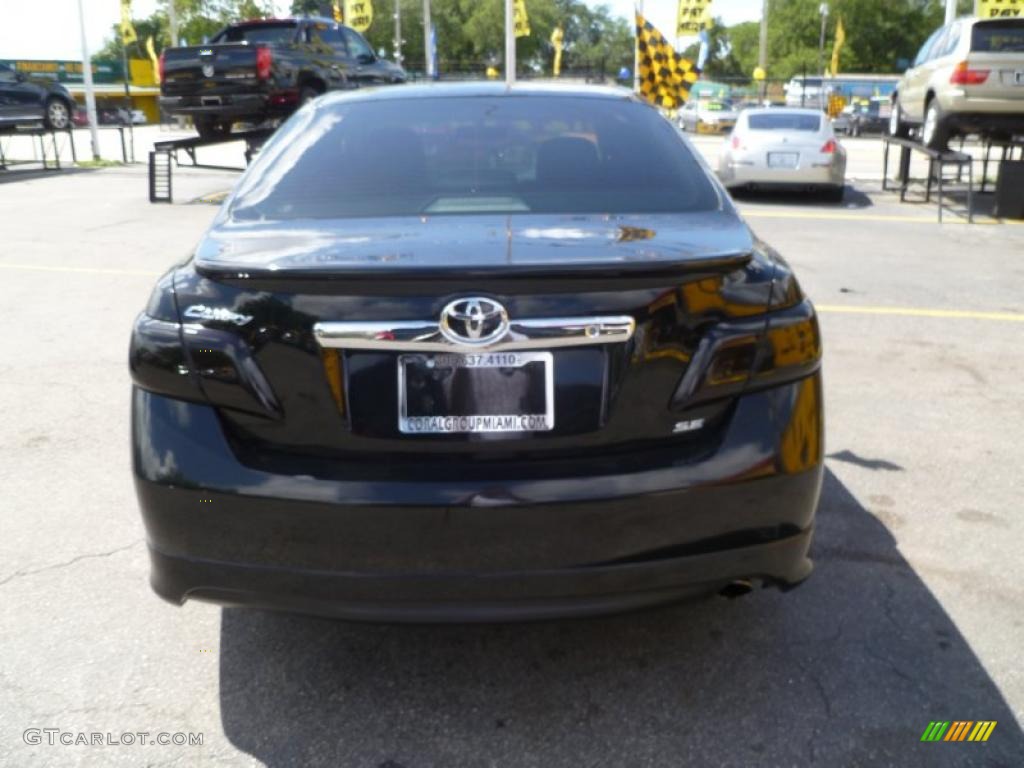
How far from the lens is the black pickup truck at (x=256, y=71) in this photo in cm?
1573

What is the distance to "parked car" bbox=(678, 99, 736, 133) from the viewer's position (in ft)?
139

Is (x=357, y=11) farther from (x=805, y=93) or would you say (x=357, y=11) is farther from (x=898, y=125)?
(x=805, y=93)

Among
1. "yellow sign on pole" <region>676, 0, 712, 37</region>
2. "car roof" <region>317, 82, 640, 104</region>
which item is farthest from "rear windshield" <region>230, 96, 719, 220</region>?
"yellow sign on pole" <region>676, 0, 712, 37</region>

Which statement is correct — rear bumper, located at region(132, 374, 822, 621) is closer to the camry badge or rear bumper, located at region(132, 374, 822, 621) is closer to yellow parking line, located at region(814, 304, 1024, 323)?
the camry badge

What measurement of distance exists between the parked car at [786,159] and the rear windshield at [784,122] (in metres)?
0.13

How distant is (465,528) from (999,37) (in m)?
13.1

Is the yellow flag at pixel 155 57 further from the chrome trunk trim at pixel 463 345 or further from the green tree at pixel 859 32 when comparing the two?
the green tree at pixel 859 32

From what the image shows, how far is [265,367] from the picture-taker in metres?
2.46

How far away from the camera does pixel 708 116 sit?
1698 inches

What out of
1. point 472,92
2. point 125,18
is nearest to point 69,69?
point 125,18

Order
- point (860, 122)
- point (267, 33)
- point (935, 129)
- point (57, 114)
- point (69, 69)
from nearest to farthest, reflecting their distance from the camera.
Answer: point (935, 129) → point (267, 33) → point (57, 114) → point (860, 122) → point (69, 69)
